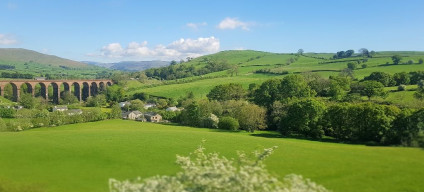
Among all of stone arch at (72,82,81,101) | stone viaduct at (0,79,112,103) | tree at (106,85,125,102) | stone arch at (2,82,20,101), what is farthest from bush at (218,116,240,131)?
stone arch at (72,82,81,101)

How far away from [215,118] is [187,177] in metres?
63.9

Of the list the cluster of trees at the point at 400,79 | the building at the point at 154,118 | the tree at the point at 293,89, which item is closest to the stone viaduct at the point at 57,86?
the building at the point at 154,118

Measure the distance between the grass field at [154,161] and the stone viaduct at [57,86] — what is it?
3817 inches

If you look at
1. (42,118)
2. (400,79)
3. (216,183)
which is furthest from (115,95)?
(216,183)

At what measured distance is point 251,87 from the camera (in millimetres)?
116312

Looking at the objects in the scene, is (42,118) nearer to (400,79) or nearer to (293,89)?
(293,89)

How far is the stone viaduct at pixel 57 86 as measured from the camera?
134 meters

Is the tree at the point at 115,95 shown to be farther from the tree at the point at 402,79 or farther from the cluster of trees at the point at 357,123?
the tree at the point at 402,79

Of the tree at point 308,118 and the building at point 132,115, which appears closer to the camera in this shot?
the tree at point 308,118

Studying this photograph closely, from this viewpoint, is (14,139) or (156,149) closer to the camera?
(156,149)

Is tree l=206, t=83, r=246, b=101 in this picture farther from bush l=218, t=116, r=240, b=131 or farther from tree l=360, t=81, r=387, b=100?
tree l=360, t=81, r=387, b=100

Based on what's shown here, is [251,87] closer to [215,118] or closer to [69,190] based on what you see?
[215,118]

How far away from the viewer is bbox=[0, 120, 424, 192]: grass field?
2903cm

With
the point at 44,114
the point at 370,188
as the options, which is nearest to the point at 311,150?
the point at 370,188
